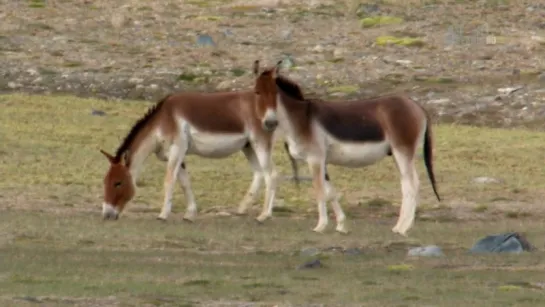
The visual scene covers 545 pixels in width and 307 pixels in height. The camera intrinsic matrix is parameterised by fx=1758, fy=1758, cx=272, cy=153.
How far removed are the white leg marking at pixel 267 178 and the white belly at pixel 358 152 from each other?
3.13 ft

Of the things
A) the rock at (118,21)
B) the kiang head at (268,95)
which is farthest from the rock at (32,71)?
the kiang head at (268,95)

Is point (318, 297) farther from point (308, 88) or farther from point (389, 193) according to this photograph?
point (308, 88)

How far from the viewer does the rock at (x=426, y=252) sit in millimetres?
13688

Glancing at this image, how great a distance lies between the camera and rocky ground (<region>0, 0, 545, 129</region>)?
27609 millimetres

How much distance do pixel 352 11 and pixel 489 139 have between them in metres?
12.9

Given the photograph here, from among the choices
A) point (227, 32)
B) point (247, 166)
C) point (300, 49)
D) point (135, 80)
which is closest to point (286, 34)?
point (227, 32)

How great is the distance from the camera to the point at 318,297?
1130 cm

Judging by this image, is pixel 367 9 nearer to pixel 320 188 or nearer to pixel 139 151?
pixel 139 151

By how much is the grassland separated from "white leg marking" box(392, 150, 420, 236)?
212mm

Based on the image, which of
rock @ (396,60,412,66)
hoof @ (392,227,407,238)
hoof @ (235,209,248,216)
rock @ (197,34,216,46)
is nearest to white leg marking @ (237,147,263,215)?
hoof @ (235,209,248,216)

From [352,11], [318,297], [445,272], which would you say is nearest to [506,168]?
[445,272]

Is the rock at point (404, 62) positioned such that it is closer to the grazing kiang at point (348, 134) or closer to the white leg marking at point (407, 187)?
the grazing kiang at point (348, 134)

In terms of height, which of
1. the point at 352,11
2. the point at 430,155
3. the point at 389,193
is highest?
the point at 430,155

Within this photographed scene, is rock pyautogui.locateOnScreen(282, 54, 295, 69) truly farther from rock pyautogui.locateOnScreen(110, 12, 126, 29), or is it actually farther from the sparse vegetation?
rock pyautogui.locateOnScreen(110, 12, 126, 29)
